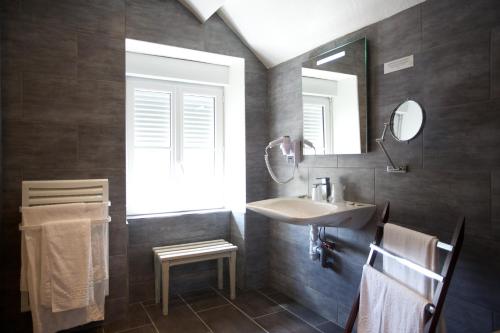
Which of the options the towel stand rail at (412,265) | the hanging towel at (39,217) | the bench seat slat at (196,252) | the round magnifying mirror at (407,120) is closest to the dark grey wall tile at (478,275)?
the towel stand rail at (412,265)

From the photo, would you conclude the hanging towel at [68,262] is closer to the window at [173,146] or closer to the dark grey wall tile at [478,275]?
the window at [173,146]

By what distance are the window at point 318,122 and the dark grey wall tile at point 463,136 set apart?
73cm

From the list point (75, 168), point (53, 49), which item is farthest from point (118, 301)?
point (53, 49)

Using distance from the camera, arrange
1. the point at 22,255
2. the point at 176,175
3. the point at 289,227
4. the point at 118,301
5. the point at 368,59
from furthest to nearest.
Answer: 1. the point at 176,175
2. the point at 289,227
3. the point at 118,301
4. the point at 368,59
5. the point at 22,255

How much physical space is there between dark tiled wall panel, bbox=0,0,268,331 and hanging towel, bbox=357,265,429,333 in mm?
1615

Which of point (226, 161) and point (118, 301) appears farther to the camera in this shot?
point (226, 161)

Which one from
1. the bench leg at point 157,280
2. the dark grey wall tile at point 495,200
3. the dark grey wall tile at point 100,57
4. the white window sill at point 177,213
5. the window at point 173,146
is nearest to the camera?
the dark grey wall tile at point 495,200

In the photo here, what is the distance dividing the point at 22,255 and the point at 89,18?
156 cm

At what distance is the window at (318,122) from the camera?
2361mm

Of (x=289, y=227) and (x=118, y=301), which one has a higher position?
(x=289, y=227)

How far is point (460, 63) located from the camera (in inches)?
62.8

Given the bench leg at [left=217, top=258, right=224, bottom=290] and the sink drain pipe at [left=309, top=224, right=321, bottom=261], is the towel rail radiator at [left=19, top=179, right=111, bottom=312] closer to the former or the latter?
the bench leg at [left=217, top=258, right=224, bottom=290]

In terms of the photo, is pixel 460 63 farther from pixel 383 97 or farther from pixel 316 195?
pixel 316 195

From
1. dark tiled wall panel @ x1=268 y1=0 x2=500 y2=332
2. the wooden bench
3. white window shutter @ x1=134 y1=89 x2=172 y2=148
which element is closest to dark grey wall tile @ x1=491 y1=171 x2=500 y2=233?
dark tiled wall panel @ x1=268 y1=0 x2=500 y2=332
